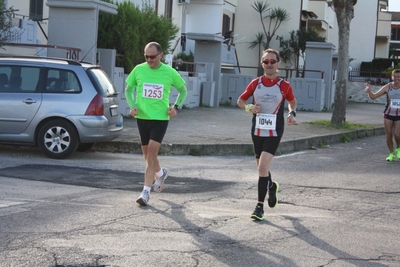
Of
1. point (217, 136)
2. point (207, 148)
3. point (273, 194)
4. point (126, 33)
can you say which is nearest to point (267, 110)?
point (273, 194)

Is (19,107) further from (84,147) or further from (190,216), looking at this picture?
(190,216)

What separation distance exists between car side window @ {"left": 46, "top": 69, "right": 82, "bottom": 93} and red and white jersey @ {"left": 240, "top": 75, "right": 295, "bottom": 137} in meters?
5.08

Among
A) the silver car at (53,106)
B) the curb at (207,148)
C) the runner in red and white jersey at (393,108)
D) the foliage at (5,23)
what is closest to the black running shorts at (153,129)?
the silver car at (53,106)

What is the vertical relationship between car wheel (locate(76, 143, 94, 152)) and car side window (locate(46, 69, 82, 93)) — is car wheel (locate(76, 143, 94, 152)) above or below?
below

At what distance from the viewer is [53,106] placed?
1282 centimetres

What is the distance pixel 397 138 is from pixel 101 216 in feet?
27.7

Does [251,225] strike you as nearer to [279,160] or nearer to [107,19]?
[279,160]

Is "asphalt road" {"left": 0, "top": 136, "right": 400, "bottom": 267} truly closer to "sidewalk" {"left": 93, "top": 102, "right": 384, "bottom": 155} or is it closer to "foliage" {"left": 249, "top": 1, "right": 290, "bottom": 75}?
"sidewalk" {"left": 93, "top": 102, "right": 384, "bottom": 155}

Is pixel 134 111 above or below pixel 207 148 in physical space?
above

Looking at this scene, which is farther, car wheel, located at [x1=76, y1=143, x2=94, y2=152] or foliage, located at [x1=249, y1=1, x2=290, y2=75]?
foliage, located at [x1=249, y1=1, x2=290, y2=75]

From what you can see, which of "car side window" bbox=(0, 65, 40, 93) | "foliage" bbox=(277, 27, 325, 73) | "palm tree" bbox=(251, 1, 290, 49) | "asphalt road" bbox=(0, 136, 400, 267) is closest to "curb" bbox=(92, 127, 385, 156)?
"asphalt road" bbox=(0, 136, 400, 267)

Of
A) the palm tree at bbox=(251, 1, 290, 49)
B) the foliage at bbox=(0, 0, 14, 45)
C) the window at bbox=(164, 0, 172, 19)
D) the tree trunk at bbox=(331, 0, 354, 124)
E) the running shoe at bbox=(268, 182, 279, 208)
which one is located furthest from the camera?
the palm tree at bbox=(251, 1, 290, 49)

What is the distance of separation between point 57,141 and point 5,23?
5.70 metres

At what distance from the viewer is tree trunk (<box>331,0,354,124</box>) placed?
2138 centimetres
